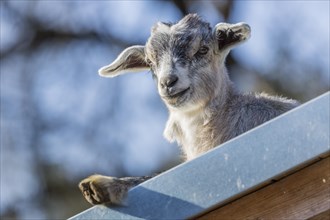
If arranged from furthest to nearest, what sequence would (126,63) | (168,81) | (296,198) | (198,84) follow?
(126,63) → (198,84) → (168,81) → (296,198)

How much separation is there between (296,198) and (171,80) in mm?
1690

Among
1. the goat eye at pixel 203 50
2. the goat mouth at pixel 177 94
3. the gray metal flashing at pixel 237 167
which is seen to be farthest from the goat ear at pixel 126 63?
the gray metal flashing at pixel 237 167

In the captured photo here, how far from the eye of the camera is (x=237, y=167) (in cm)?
534

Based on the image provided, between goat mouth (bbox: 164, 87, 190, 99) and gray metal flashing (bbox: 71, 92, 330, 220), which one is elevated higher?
goat mouth (bbox: 164, 87, 190, 99)

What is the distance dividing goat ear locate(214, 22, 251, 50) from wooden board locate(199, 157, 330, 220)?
1977mm

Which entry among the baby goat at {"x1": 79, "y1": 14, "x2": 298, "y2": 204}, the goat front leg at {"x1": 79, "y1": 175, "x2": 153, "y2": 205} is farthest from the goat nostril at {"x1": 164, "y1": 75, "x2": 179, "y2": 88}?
the goat front leg at {"x1": 79, "y1": 175, "x2": 153, "y2": 205}

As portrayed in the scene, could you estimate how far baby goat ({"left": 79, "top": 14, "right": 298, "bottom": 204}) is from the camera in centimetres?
715

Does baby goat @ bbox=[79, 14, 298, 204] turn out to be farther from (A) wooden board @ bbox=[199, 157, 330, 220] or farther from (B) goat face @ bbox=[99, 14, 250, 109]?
(A) wooden board @ bbox=[199, 157, 330, 220]

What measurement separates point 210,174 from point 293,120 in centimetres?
43

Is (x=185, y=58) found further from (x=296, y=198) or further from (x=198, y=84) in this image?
(x=296, y=198)

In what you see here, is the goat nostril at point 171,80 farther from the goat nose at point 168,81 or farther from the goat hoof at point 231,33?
the goat hoof at point 231,33

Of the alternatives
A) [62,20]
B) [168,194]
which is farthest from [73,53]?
[168,194]

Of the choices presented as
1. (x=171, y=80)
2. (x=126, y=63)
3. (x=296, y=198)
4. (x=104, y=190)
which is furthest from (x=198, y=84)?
(x=296, y=198)

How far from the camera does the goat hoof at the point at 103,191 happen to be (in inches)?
223
